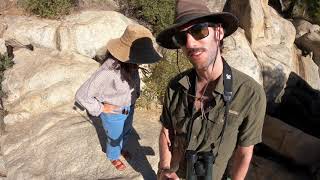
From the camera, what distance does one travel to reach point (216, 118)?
8.99ft

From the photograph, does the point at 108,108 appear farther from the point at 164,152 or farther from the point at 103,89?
the point at 164,152

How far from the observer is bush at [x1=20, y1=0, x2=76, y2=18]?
27.9 feet

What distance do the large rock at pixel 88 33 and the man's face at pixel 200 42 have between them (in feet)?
19.1

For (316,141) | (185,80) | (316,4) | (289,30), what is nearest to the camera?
(185,80)

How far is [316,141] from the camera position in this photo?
6.40 meters

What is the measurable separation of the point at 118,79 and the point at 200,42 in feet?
8.00

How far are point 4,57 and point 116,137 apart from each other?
127 inches

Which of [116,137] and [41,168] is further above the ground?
[116,137]

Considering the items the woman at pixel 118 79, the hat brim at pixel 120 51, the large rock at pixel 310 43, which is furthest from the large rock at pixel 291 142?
the large rock at pixel 310 43

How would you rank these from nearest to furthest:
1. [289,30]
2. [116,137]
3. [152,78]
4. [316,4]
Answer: [116,137], [152,78], [289,30], [316,4]

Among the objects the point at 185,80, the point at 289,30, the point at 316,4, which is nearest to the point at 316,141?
the point at 185,80

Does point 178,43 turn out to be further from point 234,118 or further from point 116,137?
point 116,137

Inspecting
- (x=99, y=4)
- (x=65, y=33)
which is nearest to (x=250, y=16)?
(x=99, y=4)

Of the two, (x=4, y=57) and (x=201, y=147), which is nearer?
(x=201, y=147)
